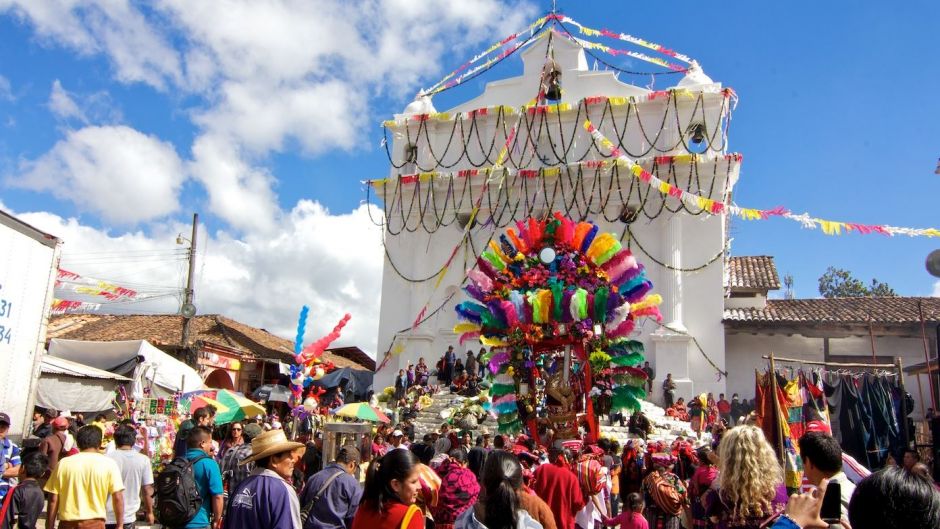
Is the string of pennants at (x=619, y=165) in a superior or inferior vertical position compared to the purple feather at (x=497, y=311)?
superior

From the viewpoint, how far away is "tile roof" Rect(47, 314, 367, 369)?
28766mm

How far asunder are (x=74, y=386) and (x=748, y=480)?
57.4 feet

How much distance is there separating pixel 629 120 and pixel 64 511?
1000 inches

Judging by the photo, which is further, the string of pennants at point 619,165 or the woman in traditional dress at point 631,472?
the string of pennants at point 619,165

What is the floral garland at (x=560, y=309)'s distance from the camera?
1433 cm

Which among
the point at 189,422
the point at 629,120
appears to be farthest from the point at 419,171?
the point at 189,422

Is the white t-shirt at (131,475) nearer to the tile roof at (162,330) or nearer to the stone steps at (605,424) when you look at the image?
the stone steps at (605,424)

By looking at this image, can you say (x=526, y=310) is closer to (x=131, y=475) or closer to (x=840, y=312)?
(x=131, y=475)

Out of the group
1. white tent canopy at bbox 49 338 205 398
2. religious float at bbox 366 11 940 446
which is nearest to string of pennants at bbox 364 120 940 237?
religious float at bbox 366 11 940 446

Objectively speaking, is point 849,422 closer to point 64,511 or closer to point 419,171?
point 64,511

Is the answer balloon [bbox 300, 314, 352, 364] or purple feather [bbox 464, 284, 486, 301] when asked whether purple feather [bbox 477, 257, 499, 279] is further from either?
balloon [bbox 300, 314, 352, 364]

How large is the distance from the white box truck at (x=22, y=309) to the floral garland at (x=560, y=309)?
8.15m

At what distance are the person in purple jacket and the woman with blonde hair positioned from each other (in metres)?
2.47

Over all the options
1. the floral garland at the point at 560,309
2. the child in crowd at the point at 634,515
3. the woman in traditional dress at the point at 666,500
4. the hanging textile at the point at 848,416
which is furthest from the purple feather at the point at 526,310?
the child in crowd at the point at 634,515
